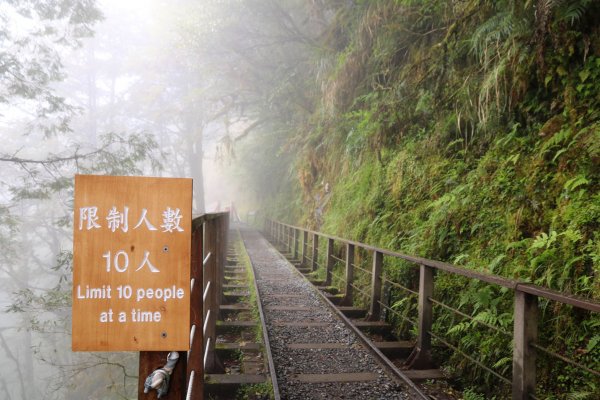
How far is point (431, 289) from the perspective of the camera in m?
4.04

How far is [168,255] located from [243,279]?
700cm

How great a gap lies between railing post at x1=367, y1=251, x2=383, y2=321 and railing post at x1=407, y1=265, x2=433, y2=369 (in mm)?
1362

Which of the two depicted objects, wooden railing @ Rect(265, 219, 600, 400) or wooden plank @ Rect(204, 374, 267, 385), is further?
wooden plank @ Rect(204, 374, 267, 385)

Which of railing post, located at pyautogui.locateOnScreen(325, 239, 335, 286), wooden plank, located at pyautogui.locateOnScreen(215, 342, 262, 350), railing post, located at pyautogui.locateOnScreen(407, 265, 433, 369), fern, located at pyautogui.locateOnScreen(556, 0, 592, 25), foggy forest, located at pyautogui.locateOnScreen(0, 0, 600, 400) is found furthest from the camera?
railing post, located at pyautogui.locateOnScreen(325, 239, 335, 286)

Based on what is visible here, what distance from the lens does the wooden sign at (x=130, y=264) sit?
1537mm

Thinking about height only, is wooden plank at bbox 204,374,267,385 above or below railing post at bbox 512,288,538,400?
below

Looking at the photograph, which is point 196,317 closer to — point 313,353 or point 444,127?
point 313,353

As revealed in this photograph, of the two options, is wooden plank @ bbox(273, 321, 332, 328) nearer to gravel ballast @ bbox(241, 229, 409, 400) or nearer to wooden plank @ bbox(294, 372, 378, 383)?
gravel ballast @ bbox(241, 229, 409, 400)

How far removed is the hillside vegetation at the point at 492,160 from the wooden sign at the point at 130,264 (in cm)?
269

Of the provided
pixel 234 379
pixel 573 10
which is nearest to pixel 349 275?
pixel 234 379

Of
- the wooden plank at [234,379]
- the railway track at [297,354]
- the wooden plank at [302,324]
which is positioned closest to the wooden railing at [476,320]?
the railway track at [297,354]

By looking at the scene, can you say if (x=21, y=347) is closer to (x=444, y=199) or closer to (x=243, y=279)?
(x=243, y=279)

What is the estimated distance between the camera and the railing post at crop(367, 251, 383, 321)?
5.42 m

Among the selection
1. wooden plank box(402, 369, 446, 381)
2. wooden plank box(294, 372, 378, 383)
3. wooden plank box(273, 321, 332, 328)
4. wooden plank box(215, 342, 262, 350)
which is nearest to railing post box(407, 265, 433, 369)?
wooden plank box(402, 369, 446, 381)
